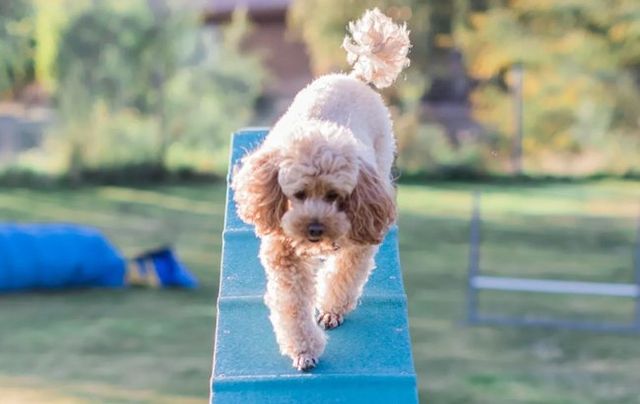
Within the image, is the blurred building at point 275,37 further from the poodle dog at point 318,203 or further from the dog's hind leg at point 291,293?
the dog's hind leg at point 291,293

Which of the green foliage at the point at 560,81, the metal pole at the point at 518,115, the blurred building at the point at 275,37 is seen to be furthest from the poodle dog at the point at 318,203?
the blurred building at the point at 275,37

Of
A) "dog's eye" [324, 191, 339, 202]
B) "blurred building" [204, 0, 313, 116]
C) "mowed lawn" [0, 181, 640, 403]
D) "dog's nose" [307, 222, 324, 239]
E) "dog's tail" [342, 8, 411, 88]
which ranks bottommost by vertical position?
"mowed lawn" [0, 181, 640, 403]

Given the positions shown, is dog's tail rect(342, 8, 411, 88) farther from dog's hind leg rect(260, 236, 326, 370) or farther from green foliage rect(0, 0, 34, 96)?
green foliage rect(0, 0, 34, 96)

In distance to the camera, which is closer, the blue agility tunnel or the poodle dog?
the poodle dog

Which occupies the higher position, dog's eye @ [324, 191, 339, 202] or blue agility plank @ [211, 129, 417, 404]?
dog's eye @ [324, 191, 339, 202]

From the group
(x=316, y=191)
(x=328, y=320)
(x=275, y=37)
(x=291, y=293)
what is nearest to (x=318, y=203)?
(x=316, y=191)

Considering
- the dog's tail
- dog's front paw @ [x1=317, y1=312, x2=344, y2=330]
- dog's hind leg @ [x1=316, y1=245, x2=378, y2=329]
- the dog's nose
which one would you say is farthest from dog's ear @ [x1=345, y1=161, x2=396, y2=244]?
the dog's tail

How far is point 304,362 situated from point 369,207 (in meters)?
0.59

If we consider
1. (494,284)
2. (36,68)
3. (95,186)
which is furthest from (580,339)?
(36,68)

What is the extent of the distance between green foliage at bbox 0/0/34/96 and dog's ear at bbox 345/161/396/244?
12.9 meters

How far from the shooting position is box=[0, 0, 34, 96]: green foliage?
49.8 ft

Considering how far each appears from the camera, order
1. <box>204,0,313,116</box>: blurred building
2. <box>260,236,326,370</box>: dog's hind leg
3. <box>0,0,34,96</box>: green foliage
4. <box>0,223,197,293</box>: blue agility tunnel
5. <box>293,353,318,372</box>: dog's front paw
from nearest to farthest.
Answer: <box>260,236,326,370</box>: dog's hind leg
<box>293,353,318,372</box>: dog's front paw
<box>0,223,197,293</box>: blue agility tunnel
<box>0,0,34,96</box>: green foliage
<box>204,0,313,116</box>: blurred building

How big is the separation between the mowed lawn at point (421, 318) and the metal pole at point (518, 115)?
3.13m

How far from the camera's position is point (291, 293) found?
3287mm
